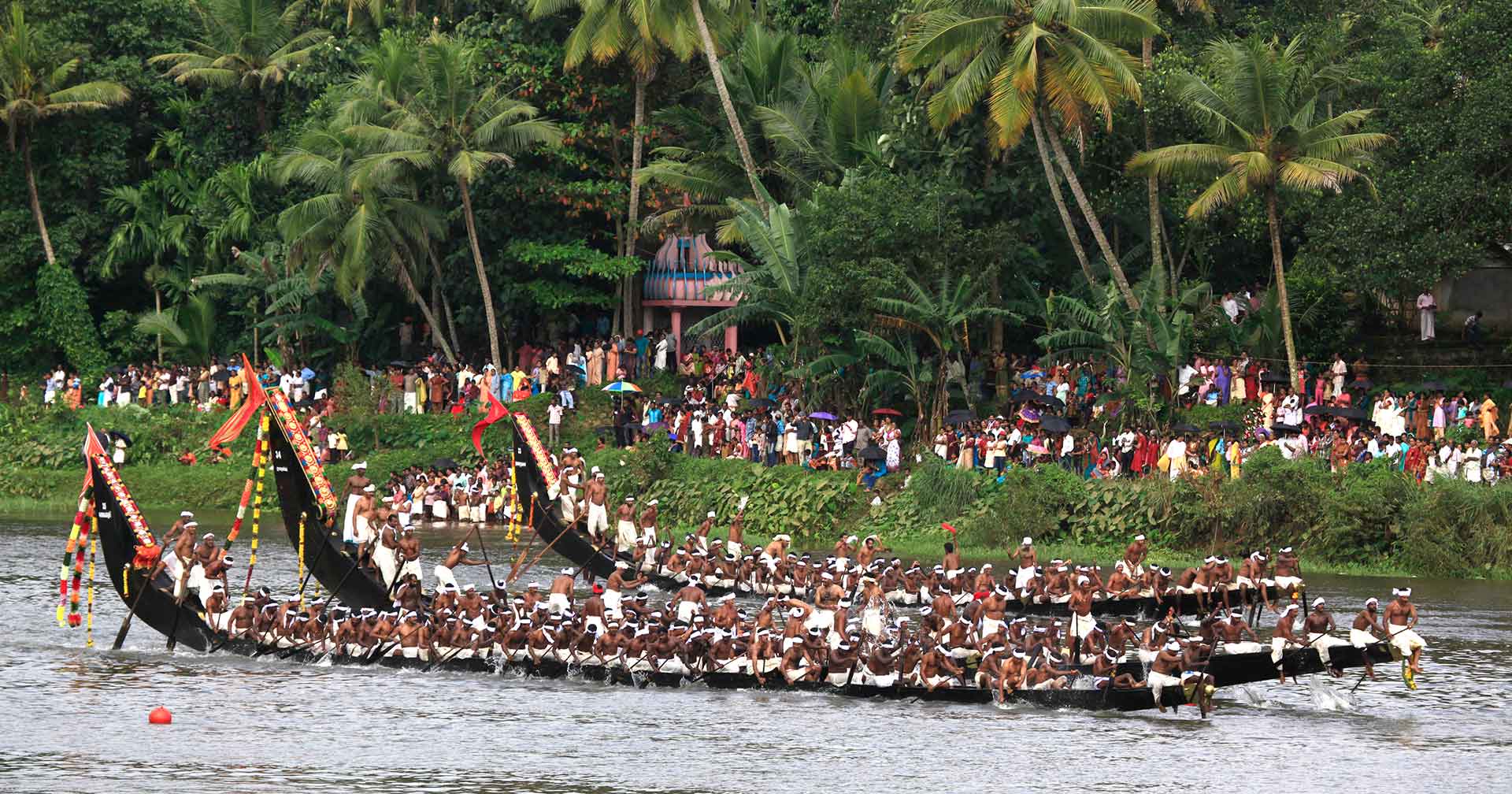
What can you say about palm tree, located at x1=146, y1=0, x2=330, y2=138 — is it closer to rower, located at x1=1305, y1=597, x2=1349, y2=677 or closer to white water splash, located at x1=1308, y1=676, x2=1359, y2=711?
white water splash, located at x1=1308, y1=676, x2=1359, y2=711

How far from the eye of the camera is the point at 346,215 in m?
45.8

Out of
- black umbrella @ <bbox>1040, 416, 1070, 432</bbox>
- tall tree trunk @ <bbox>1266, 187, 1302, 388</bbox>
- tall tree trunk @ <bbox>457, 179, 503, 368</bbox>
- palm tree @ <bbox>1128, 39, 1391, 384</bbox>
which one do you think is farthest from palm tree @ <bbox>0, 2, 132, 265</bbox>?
tall tree trunk @ <bbox>1266, 187, 1302, 388</bbox>

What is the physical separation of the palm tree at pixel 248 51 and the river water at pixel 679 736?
89.5ft

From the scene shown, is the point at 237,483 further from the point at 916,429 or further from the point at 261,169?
the point at 916,429

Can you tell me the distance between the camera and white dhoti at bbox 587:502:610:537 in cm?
3262

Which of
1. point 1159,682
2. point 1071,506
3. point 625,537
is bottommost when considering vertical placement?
point 1159,682

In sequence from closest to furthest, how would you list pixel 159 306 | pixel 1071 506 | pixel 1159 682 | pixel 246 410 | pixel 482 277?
pixel 1159 682 < pixel 246 410 < pixel 1071 506 < pixel 482 277 < pixel 159 306

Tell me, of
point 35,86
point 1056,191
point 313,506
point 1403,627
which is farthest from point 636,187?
point 1403,627

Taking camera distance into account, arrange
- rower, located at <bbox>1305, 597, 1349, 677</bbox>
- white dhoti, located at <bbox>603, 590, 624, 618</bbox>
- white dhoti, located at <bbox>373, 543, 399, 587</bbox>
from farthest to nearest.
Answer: white dhoti, located at <bbox>373, 543, 399, 587</bbox>, white dhoti, located at <bbox>603, 590, 624, 618</bbox>, rower, located at <bbox>1305, 597, 1349, 677</bbox>

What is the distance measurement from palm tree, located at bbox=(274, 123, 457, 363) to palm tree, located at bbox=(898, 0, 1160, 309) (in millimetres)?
14207

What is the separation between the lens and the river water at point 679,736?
19.8 meters

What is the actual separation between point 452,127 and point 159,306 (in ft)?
46.8

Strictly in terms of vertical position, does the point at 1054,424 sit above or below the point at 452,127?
below

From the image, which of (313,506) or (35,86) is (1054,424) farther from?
(35,86)
